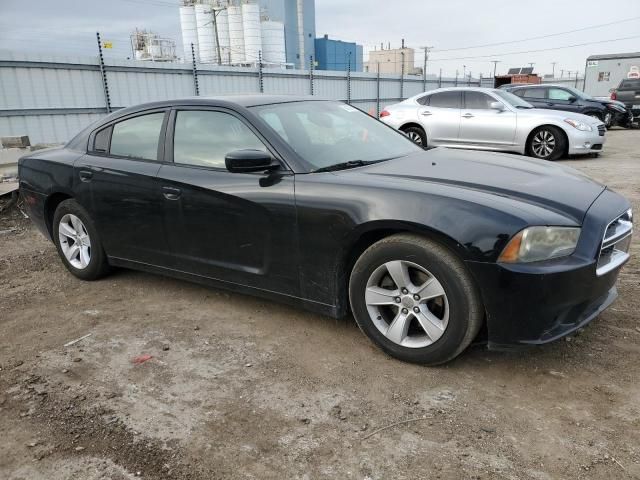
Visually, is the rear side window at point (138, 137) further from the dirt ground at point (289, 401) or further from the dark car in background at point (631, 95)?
the dark car in background at point (631, 95)

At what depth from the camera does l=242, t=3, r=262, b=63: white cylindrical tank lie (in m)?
43.3

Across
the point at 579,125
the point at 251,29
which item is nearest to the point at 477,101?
the point at 579,125

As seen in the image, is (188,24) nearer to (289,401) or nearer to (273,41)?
(273,41)

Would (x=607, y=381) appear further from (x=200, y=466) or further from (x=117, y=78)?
(x=117, y=78)

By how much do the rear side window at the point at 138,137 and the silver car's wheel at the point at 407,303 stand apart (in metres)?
2.00

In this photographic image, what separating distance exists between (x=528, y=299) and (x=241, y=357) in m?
1.69

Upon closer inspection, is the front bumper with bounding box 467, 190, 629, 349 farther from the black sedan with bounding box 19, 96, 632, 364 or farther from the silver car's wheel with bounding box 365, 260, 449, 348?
the silver car's wheel with bounding box 365, 260, 449, 348

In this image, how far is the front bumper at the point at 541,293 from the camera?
254cm

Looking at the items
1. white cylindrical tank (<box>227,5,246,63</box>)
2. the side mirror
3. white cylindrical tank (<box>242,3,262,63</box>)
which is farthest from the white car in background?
white cylindrical tank (<box>227,5,246,63</box>)

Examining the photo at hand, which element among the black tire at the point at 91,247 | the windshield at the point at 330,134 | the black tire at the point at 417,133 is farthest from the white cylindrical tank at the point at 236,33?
the windshield at the point at 330,134

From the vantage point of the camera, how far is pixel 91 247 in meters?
4.39

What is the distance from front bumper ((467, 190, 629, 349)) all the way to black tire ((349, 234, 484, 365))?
75 millimetres

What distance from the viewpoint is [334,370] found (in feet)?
9.73

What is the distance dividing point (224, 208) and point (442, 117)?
8.68 meters
